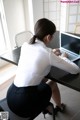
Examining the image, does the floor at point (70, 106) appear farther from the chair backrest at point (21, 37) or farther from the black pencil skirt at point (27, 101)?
the chair backrest at point (21, 37)

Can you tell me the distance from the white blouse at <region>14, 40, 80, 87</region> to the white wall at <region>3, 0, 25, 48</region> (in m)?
1.79

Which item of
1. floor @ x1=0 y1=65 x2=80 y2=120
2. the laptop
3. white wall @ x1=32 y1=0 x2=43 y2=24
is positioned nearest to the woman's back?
the laptop

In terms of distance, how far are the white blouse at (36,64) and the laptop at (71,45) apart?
1.14ft

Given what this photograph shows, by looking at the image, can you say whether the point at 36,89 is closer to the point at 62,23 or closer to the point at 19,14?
the point at 19,14

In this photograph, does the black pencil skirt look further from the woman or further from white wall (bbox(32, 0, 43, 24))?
white wall (bbox(32, 0, 43, 24))

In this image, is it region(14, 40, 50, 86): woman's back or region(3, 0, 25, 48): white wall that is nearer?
region(14, 40, 50, 86): woman's back

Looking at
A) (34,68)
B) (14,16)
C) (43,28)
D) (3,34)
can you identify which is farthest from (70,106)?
(14,16)

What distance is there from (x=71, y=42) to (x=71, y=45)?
42 millimetres

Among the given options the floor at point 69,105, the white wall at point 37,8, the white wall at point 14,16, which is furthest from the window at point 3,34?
the floor at point 69,105

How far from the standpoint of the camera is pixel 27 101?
1.32 m

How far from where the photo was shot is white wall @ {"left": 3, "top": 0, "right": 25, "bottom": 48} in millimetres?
2898

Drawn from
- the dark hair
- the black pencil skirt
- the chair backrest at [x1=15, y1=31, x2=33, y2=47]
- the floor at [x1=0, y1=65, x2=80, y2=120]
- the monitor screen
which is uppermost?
the dark hair

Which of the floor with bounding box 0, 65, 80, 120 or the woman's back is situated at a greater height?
the woman's back

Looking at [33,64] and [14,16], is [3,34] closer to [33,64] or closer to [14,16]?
[14,16]
